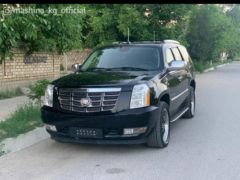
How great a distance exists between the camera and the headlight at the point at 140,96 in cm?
661

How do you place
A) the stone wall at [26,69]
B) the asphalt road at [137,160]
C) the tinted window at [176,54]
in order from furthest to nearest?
the stone wall at [26,69] → the tinted window at [176,54] → the asphalt road at [137,160]

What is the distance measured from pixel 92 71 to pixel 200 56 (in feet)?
91.1

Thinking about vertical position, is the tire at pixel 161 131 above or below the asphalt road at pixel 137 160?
above

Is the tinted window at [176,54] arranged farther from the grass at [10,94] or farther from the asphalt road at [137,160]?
the grass at [10,94]

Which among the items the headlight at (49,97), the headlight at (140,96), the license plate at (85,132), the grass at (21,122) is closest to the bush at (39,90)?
the grass at (21,122)

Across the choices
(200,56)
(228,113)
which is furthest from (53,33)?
(200,56)

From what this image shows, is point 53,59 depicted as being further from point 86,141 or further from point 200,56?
point 200,56

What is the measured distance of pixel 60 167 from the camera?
614 cm

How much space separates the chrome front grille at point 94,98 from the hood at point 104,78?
124mm

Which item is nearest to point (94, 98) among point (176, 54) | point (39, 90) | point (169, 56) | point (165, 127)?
point (165, 127)

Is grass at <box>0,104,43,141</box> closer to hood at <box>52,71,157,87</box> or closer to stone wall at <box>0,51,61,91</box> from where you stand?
hood at <box>52,71,157,87</box>

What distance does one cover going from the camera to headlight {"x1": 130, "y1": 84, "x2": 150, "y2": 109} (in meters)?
6.61

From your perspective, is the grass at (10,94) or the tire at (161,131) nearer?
the tire at (161,131)

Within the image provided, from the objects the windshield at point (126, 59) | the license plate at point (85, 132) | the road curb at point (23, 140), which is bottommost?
the road curb at point (23, 140)
